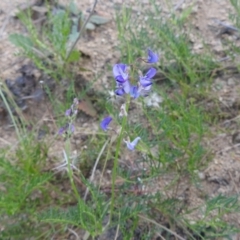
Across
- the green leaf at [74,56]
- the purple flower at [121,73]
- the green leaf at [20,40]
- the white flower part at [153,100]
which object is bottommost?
the white flower part at [153,100]

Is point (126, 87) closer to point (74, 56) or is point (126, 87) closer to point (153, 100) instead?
point (153, 100)

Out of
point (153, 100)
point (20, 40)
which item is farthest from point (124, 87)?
point (20, 40)

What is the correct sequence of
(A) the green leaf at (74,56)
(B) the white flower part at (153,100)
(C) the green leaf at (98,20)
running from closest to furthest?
(B) the white flower part at (153,100)
(A) the green leaf at (74,56)
(C) the green leaf at (98,20)

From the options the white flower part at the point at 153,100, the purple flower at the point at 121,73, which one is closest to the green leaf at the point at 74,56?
the white flower part at the point at 153,100

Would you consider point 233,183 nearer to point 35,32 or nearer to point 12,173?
point 12,173

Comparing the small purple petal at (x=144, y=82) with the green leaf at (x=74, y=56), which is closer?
the small purple petal at (x=144, y=82)

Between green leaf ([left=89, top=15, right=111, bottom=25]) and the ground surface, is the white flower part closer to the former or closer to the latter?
the ground surface

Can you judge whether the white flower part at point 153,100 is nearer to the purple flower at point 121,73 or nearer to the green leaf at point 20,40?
the green leaf at point 20,40

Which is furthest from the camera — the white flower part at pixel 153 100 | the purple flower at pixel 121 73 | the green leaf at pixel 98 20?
the green leaf at pixel 98 20
